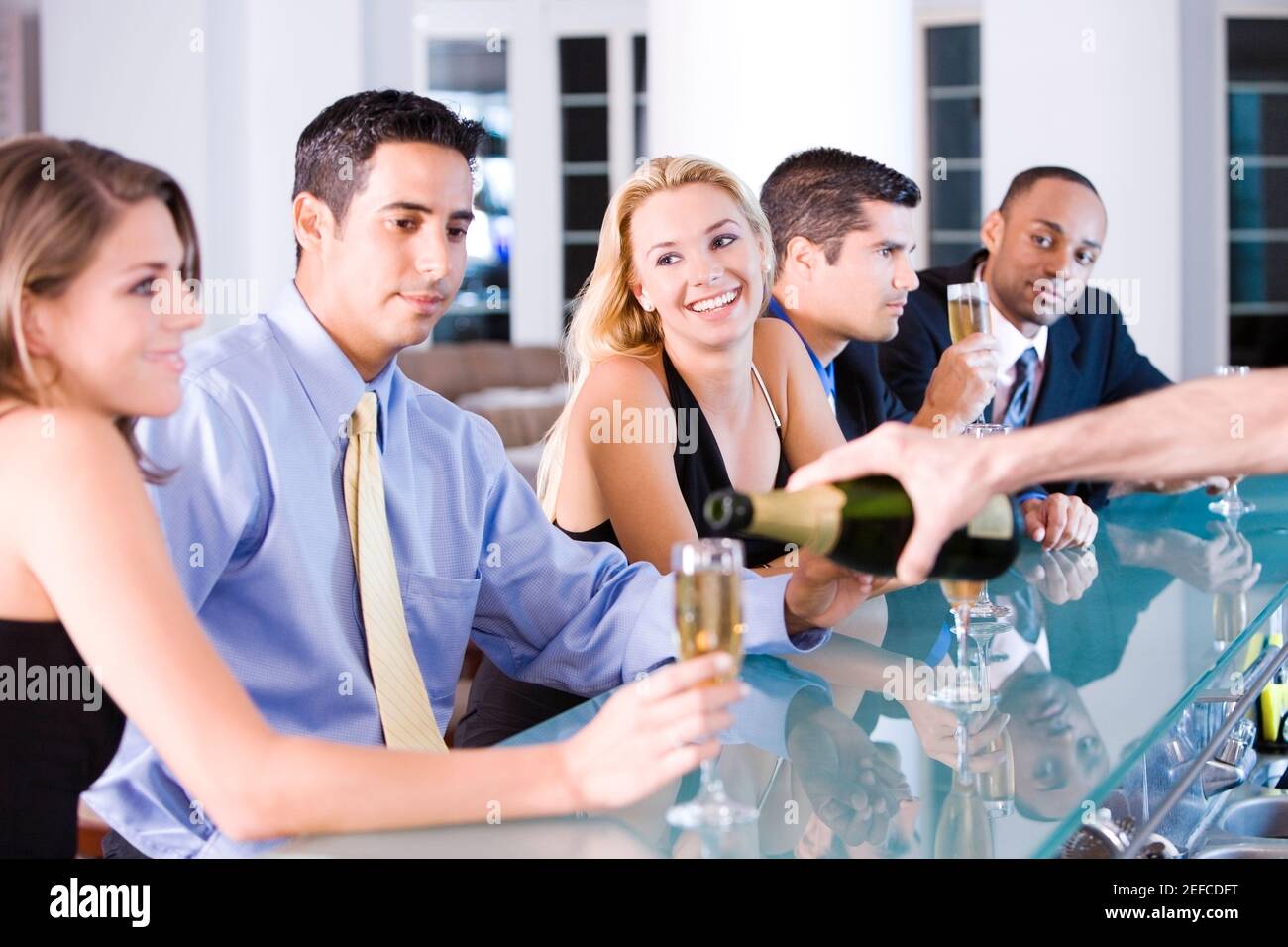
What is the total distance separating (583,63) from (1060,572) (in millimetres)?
7835

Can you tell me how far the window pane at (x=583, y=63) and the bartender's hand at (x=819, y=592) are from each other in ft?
27.2

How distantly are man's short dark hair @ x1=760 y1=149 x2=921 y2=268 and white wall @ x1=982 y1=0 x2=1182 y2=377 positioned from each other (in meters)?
4.25

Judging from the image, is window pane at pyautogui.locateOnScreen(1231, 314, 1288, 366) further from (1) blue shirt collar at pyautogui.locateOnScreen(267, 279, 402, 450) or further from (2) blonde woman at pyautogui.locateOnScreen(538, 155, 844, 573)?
(1) blue shirt collar at pyautogui.locateOnScreen(267, 279, 402, 450)

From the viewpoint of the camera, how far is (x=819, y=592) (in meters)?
1.70

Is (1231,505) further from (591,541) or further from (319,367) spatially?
(319,367)

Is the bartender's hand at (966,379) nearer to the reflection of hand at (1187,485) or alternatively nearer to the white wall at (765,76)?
the reflection of hand at (1187,485)

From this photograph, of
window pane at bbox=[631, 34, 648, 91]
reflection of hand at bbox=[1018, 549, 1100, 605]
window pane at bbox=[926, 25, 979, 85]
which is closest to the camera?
reflection of hand at bbox=[1018, 549, 1100, 605]

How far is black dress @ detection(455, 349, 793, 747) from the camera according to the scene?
2188 mm

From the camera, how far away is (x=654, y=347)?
250 centimetres

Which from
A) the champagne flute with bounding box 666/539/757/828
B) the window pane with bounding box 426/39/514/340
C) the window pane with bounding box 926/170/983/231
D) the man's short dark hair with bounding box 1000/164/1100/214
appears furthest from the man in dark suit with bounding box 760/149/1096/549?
the window pane with bounding box 426/39/514/340

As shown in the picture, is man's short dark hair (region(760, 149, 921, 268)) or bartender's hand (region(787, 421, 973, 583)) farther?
man's short dark hair (region(760, 149, 921, 268))

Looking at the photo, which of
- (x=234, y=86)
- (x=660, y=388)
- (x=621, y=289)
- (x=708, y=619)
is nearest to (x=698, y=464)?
(x=660, y=388)

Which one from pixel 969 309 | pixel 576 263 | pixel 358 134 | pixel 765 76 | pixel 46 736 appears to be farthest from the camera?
pixel 576 263

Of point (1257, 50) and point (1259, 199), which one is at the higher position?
point (1257, 50)
